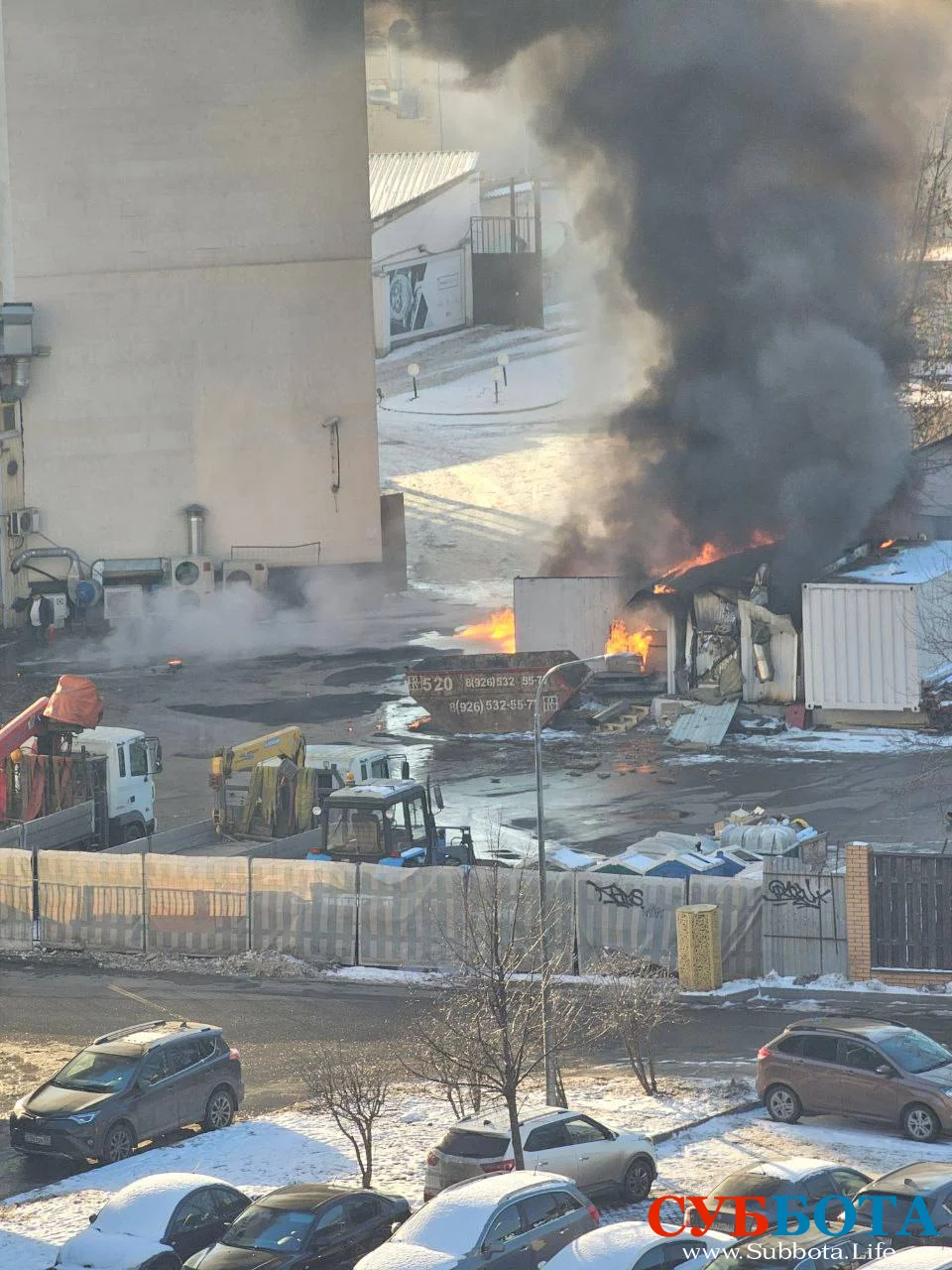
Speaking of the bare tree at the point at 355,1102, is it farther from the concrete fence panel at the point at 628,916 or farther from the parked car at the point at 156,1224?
the concrete fence panel at the point at 628,916

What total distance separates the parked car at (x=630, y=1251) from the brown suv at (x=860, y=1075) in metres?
A: 4.48

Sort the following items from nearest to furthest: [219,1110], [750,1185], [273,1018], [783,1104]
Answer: [750,1185] → [783,1104] → [219,1110] → [273,1018]

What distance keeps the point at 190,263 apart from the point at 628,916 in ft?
98.6

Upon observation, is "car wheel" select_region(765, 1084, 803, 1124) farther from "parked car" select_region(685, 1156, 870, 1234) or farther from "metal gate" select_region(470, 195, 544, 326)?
"metal gate" select_region(470, 195, 544, 326)

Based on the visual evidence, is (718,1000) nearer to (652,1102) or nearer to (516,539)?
(652,1102)

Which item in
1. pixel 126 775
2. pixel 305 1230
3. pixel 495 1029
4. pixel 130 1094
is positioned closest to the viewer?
pixel 305 1230

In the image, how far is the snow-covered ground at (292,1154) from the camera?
599 inches

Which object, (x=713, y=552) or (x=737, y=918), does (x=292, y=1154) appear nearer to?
(x=737, y=918)

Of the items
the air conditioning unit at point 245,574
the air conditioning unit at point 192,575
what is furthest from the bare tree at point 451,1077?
the air conditioning unit at point 245,574

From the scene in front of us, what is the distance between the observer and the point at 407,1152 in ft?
54.7

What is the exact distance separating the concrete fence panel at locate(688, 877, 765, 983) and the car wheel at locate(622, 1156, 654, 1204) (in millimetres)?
7201

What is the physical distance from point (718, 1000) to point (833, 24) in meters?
28.9

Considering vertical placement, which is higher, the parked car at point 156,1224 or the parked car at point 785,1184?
the parked car at point 785,1184

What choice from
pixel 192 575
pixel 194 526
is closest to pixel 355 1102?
pixel 192 575
